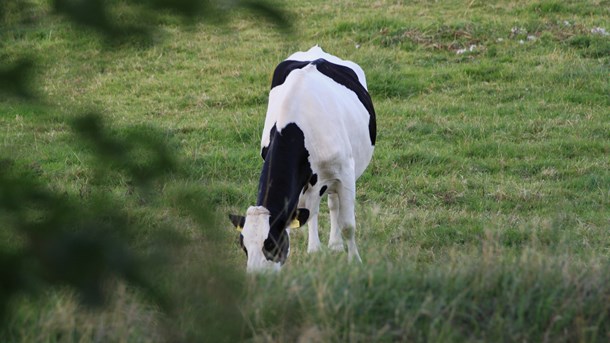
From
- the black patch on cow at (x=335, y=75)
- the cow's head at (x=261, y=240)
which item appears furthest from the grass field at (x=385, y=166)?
the black patch on cow at (x=335, y=75)

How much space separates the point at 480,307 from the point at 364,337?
638 millimetres

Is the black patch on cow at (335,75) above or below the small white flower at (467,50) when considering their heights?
above

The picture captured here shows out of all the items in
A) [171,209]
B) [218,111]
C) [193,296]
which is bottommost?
[218,111]

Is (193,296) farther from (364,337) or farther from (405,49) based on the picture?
(405,49)

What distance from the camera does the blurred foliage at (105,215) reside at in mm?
2281

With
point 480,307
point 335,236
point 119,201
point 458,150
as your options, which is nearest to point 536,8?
point 458,150

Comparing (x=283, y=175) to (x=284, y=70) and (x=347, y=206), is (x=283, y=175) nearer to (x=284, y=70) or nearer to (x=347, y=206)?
(x=347, y=206)

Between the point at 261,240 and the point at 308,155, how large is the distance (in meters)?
1.17

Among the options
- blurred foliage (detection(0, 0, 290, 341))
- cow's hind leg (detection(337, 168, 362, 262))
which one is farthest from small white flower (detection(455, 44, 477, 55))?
blurred foliage (detection(0, 0, 290, 341))

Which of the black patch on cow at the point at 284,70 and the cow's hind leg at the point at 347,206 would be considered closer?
the cow's hind leg at the point at 347,206

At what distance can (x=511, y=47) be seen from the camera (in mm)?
14953

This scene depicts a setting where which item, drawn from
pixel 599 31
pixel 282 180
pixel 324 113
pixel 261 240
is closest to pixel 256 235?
pixel 261 240

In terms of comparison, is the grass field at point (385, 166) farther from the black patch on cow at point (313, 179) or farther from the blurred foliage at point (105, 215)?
the black patch on cow at point (313, 179)

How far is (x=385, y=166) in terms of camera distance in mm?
10852
